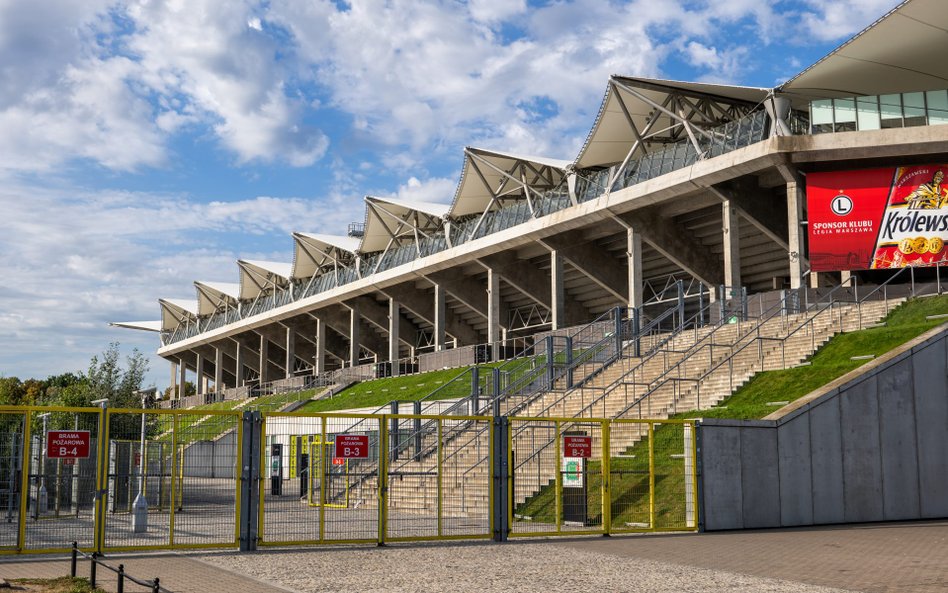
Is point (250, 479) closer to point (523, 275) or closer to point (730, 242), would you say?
point (730, 242)

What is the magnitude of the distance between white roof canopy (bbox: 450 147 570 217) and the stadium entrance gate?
3153 centimetres

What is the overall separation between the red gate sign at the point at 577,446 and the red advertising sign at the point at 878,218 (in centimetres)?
2135

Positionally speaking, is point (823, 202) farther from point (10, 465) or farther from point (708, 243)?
point (10, 465)

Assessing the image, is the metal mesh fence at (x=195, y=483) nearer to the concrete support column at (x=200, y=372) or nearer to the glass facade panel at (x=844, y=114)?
the glass facade panel at (x=844, y=114)

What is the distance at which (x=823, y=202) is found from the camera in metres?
34.8

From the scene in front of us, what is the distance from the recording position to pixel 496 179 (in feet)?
172

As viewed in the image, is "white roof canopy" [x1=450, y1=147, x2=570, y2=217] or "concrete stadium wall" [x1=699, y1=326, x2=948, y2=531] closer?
"concrete stadium wall" [x1=699, y1=326, x2=948, y2=531]

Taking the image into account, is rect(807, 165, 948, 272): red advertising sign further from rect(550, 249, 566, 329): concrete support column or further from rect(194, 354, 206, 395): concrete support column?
rect(194, 354, 206, 395): concrete support column

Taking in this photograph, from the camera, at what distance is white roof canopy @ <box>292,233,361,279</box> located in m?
70.5

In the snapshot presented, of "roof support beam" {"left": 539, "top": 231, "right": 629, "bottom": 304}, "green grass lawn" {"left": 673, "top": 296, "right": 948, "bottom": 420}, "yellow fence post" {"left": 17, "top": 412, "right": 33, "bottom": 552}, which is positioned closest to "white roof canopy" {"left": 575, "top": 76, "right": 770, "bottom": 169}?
"roof support beam" {"left": 539, "top": 231, "right": 629, "bottom": 304}

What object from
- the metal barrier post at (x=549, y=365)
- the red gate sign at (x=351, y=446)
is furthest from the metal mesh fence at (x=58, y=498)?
the metal barrier post at (x=549, y=365)

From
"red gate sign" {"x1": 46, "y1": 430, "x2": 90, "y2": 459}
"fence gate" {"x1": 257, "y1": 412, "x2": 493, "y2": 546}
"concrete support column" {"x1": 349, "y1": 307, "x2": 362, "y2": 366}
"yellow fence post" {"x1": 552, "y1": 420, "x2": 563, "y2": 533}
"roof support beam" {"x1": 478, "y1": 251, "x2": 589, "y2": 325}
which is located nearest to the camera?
"red gate sign" {"x1": 46, "y1": 430, "x2": 90, "y2": 459}

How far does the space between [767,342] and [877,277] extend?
436 inches

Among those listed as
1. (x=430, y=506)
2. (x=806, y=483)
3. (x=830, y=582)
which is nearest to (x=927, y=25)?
(x=806, y=483)
